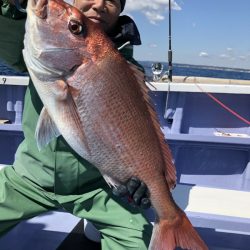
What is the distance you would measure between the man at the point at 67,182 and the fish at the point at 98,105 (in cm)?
38

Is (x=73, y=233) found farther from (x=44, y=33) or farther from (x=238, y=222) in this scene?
(x=44, y=33)

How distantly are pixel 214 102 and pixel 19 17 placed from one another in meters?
3.49

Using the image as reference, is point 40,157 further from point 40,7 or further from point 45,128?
point 40,7

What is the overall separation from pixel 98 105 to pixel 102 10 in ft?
2.66

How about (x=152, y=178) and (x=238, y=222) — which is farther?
(x=238, y=222)

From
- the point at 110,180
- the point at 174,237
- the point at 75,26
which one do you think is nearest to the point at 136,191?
the point at 110,180

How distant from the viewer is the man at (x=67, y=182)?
2.63m

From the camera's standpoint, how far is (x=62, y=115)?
211cm

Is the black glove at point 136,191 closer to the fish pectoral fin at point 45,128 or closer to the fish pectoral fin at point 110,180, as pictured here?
the fish pectoral fin at point 110,180

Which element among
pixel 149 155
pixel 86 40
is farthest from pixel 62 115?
pixel 149 155

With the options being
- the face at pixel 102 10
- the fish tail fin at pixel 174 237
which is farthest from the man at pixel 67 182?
the fish tail fin at pixel 174 237

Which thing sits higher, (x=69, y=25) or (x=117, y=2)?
(x=117, y=2)

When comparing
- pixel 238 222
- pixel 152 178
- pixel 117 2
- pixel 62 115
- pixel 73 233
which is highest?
pixel 117 2

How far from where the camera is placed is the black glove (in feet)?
7.53
